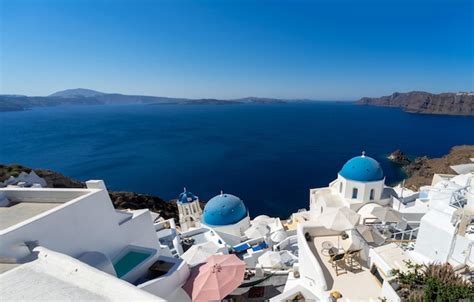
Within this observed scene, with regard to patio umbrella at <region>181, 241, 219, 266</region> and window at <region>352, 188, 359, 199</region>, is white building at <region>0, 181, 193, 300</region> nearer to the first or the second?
patio umbrella at <region>181, 241, 219, 266</region>

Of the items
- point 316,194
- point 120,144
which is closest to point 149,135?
point 120,144

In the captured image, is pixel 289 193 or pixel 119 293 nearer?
pixel 119 293

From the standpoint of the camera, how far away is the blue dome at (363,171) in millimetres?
18938

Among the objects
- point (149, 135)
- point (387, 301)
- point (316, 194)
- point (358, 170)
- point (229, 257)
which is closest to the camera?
point (387, 301)

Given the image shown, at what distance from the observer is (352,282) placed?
7.89 meters

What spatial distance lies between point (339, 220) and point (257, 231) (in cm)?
1195

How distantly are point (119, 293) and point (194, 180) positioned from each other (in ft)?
163

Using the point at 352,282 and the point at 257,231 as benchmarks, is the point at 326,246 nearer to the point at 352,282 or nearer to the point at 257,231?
the point at 352,282

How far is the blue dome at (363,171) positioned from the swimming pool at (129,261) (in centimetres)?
1748

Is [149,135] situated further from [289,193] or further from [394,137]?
[394,137]

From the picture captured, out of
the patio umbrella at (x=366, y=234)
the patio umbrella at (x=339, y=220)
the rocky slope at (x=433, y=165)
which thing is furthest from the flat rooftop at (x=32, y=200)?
the rocky slope at (x=433, y=165)

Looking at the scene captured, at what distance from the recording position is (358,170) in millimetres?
19281

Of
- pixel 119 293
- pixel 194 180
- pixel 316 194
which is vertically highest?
pixel 119 293

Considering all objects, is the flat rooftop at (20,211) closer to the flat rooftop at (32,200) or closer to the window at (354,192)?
the flat rooftop at (32,200)
